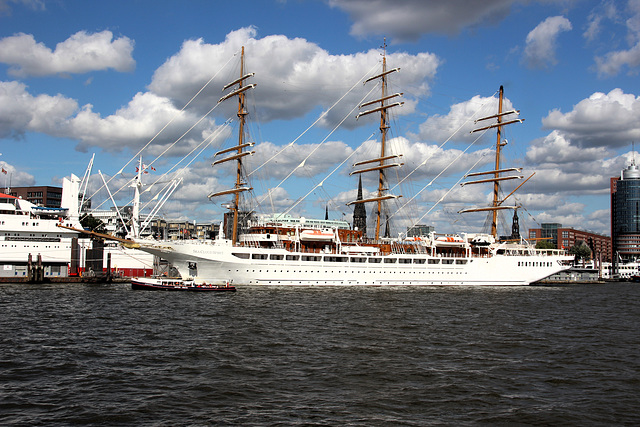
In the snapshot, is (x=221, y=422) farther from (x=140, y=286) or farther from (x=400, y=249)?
(x=400, y=249)

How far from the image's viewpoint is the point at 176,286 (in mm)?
49031

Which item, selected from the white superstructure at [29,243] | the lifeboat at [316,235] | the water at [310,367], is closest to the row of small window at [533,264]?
the lifeboat at [316,235]

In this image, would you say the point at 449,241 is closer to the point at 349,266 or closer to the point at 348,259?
the point at 348,259

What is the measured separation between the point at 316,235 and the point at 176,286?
1777 cm

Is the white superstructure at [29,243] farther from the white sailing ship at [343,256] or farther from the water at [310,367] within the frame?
the water at [310,367]

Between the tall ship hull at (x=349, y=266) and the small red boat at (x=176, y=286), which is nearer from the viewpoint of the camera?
the small red boat at (x=176, y=286)

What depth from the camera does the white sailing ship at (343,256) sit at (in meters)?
52.9

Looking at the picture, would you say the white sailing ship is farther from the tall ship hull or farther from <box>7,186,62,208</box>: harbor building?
<box>7,186,62,208</box>: harbor building

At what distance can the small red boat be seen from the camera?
Answer: 4850 centimetres

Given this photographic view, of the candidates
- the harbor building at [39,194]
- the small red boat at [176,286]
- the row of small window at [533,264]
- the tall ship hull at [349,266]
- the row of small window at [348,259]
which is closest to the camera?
the small red boat at [176,286]

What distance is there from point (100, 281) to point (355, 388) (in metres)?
54.0

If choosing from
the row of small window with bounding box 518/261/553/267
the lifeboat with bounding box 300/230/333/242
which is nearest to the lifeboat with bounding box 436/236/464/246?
the row of small window with bounding box 518/261/553/267

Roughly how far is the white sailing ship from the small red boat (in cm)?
269

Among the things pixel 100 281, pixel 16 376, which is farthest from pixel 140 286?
pixel 16 376
